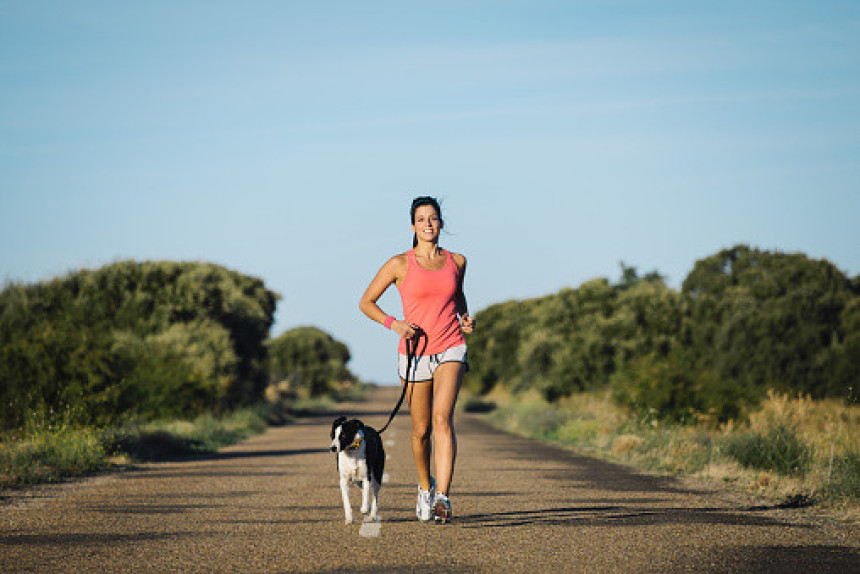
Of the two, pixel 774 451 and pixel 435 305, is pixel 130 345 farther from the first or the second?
pixel 435 305

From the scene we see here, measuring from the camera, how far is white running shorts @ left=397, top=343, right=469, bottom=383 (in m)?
8.59

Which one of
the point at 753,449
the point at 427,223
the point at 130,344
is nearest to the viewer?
the point at 427,223

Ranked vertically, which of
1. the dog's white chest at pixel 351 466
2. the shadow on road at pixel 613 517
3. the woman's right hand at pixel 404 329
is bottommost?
the shadow on road at pixel 613 517

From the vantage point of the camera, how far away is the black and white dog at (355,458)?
28.1 feet

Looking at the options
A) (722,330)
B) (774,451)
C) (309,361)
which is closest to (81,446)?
(774,451)

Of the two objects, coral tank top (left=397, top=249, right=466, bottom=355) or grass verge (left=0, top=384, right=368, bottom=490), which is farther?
grass verge (left=0, top=384, right=368, bottom=490)

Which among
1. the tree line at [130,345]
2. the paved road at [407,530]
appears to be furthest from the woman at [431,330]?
the tree line at [130,345]

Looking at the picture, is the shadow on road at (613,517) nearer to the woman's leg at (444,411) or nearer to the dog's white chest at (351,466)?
the woman's leg at (444,411)

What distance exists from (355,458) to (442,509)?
2.83 ft

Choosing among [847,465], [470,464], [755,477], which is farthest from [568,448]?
[847,465]

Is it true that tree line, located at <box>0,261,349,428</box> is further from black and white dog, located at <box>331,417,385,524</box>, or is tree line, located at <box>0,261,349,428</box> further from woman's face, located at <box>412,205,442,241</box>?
woman's face, located at <box>412,205,442,241</box>

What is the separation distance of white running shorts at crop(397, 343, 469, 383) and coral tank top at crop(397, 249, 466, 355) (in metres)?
0.04

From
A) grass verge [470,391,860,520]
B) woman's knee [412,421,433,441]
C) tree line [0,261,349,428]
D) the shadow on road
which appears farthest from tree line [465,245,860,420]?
woman's knee [412,421,433,441]

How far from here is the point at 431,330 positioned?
28.2 feet
